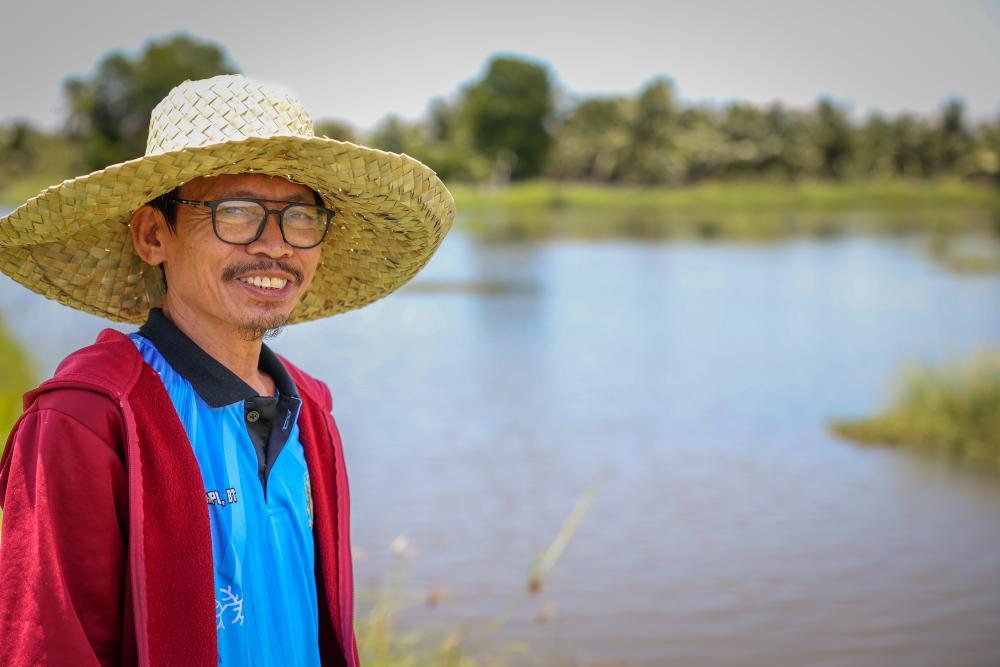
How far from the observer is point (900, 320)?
18.7 metres

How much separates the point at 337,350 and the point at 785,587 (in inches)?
Answer: 384

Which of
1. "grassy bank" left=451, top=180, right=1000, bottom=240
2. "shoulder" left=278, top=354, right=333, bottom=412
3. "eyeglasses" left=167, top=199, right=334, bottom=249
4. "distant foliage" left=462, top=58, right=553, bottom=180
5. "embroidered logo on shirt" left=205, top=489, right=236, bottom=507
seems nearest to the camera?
"embroidered logo on shirt" left=205, top=489, right=236, bottom=507

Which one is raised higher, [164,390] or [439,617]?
[164,390]

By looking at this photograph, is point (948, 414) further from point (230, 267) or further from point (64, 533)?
point (64, 533)

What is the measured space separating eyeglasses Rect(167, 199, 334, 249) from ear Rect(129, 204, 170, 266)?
0.09 metres

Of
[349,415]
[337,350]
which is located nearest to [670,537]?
[349,415]

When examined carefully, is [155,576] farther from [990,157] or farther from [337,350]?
[990,157]

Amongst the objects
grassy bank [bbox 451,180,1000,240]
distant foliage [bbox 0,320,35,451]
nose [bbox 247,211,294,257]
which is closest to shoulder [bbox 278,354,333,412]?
nose [bbox 247,211,294,257]

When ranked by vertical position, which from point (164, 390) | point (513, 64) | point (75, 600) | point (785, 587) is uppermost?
point (513, 64)

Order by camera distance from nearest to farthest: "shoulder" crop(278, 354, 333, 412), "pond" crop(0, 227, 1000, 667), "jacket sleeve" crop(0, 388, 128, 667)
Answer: "jacket sleeve" crop(0, 388, 128, 667) → "shoulder" crop(278, 354, 333, 412) → "pond" crop(0, 227, 1000, 667)

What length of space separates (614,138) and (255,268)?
65.0 m

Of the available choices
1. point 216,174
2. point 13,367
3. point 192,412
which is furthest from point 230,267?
point 13,367

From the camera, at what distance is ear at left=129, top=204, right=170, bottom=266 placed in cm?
170

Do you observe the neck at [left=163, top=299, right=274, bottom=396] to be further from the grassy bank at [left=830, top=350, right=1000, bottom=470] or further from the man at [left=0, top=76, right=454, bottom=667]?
the grassy bank at [left=830, top=350, right=1000, bottom=470]
